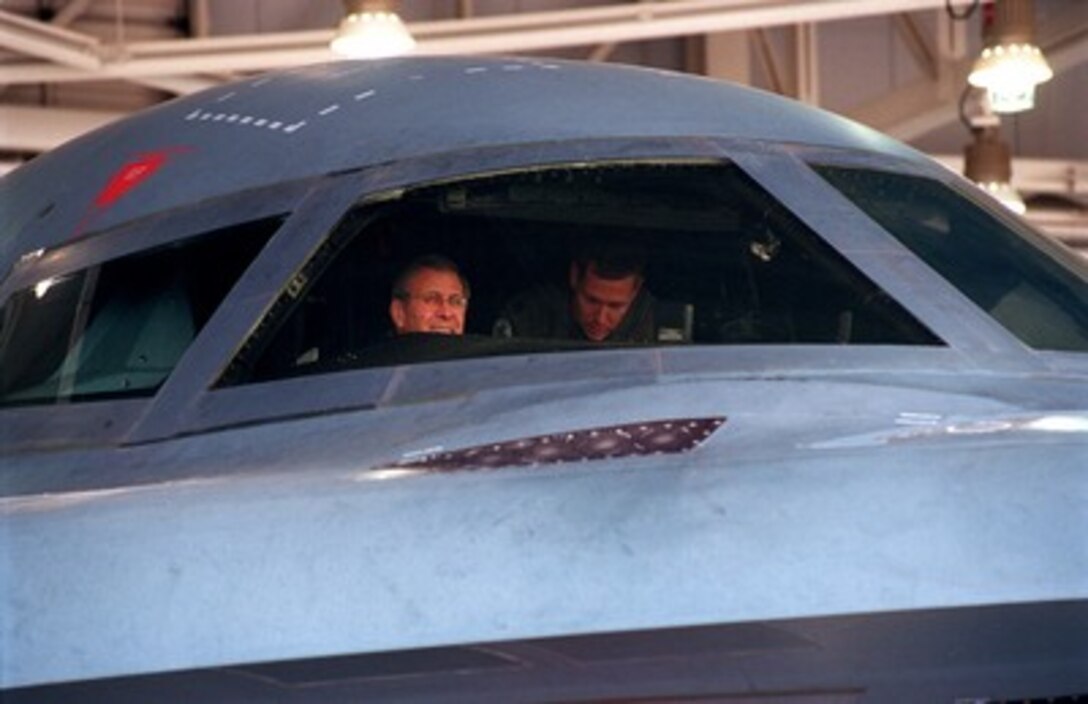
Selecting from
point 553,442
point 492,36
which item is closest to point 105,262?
point 553,442

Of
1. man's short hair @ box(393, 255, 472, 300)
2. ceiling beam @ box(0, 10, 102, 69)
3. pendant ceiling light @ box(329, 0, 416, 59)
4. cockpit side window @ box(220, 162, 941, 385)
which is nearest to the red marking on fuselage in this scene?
cockpit side window @ box(220, 162, 941, 385)

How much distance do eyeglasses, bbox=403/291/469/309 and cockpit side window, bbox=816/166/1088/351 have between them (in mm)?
774

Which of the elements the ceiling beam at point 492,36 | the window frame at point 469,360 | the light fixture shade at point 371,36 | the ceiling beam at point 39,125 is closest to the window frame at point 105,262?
the window frame at point 469,360

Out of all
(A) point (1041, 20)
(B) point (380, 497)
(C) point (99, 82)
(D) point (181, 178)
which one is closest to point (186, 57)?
(C) point (99, 82)

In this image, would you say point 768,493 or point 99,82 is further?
point 99,82

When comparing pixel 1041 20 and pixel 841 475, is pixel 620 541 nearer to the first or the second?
pixel 841 475

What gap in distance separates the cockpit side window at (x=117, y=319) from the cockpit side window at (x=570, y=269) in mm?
223

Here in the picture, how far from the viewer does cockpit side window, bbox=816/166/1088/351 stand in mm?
4844

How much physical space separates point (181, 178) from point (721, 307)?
54.4 inches

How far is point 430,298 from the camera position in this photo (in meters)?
4.84

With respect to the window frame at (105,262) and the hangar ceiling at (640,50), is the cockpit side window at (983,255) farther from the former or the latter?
the hangar ceiling at (640,50)

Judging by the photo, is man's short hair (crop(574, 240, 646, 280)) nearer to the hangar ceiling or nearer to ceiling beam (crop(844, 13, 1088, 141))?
the hangar ceiling

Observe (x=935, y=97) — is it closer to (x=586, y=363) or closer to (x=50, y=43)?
(x=50, y=43)

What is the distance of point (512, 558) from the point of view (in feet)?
12.4
